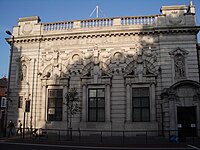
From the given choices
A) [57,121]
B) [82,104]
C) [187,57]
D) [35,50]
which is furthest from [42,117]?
[187,57]

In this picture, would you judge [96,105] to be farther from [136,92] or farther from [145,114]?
[145,114]

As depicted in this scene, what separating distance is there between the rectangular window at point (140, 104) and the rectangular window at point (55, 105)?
8.45 meters

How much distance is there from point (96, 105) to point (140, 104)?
491 centimetres

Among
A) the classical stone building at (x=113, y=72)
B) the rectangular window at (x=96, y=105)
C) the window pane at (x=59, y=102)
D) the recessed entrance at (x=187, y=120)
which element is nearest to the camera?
the recessed entrance at (x=187, y=120)

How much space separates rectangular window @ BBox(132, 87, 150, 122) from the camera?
74.2 feet

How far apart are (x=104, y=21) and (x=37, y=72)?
33.8 feet

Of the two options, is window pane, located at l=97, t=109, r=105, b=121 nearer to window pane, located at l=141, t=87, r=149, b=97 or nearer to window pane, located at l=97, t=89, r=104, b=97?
window pane, located at l=97, t=89, r=104, b=97

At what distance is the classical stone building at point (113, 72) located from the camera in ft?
72.4

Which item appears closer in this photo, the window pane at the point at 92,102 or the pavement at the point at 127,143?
the pavement at the point at 127,143

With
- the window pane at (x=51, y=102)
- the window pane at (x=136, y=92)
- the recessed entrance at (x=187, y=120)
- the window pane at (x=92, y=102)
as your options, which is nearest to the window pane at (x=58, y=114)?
the window pane at (x=51, y=102)

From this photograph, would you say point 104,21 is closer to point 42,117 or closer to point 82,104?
point 82,104

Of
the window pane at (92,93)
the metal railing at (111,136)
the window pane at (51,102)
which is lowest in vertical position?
the metal railing at (111,136)

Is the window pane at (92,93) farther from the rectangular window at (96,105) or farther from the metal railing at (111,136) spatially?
the metal railing at (111,136)

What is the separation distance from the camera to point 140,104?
2297 centimetres
